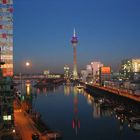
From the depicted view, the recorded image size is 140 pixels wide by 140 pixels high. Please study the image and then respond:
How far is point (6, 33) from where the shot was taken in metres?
19.8

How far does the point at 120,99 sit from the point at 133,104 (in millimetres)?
10694

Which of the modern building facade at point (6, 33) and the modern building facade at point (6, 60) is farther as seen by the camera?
the modern building facade at point (6, 33)

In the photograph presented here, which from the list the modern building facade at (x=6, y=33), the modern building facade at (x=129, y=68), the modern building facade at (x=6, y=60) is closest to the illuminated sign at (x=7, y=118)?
the modern building facade at (x=6, y=60)

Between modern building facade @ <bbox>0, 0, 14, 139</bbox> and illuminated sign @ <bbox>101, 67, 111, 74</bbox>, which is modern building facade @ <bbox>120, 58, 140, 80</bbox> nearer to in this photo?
illuminated sign @ <bbox>101, 67, 111, 74</bbox>

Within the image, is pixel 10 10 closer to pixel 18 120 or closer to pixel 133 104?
pixel 18 120

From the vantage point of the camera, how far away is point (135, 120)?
36000mm

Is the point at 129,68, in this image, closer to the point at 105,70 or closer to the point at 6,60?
the point at 105,70

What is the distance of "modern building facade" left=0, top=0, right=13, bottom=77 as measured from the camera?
64.6ft

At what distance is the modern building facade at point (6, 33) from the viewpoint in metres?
19.7

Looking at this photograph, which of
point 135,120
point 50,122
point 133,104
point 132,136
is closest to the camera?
point 132,136

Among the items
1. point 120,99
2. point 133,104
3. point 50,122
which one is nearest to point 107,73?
point 120,99

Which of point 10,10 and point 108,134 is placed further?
point 108,134

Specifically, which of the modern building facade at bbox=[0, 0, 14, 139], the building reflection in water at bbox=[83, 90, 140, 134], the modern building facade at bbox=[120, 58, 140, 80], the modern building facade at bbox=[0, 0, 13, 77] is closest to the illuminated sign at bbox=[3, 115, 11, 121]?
the modern building facade at bbox=[0, 0, 14, 139]

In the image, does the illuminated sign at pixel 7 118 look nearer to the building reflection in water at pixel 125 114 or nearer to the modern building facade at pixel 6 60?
the modern building facade at pixel 6 60
